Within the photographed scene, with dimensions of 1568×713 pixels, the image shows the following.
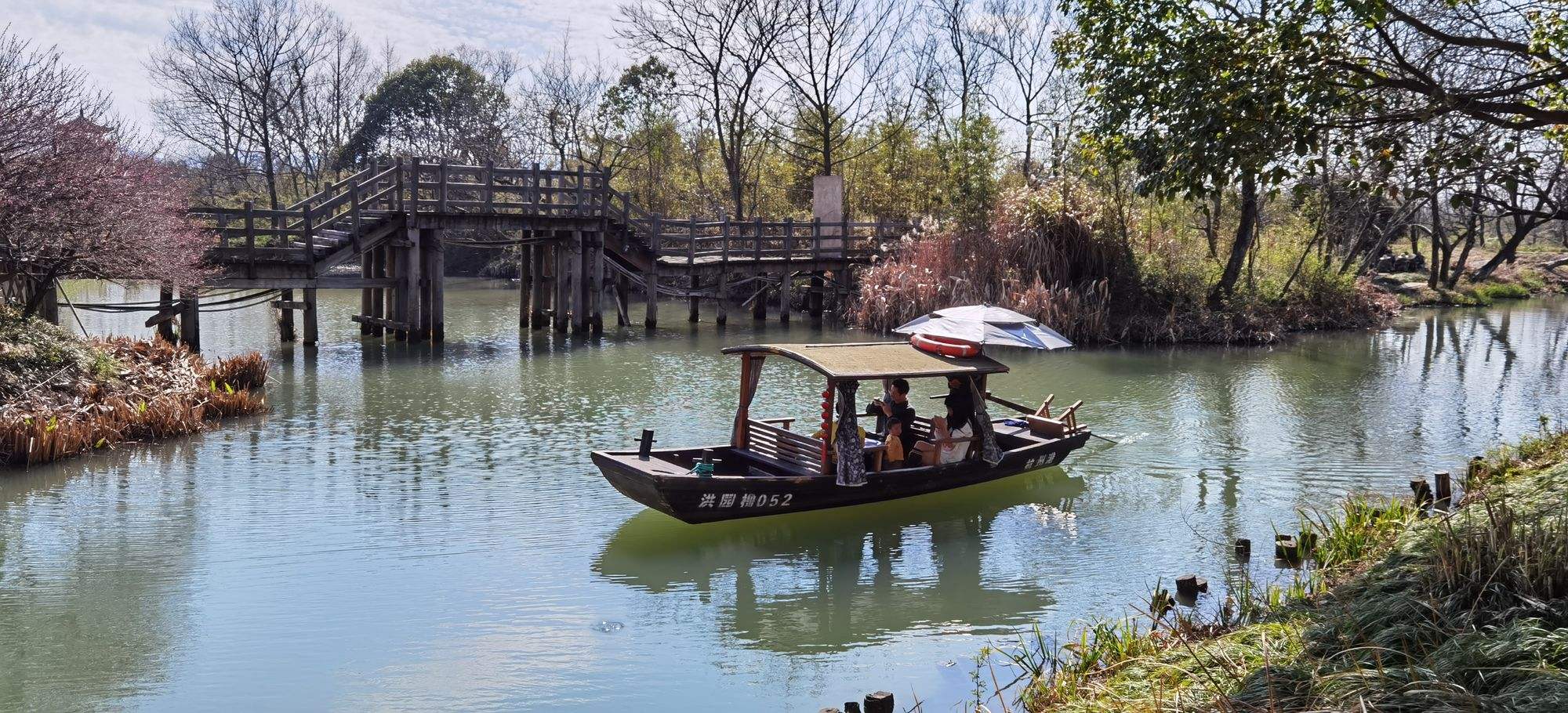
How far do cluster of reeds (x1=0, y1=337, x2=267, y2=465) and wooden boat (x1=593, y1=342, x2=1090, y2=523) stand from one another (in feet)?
23.6

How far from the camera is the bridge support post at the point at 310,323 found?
24.7 meters

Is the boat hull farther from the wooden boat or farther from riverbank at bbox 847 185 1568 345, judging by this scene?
riverbank at bbox 847 185 1568 345

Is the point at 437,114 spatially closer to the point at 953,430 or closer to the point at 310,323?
the point at 310,323

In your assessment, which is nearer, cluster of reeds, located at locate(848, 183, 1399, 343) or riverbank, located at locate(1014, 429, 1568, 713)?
riverbank, located at locate(1014, 429, 1568, 713)

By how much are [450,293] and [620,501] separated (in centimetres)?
3354

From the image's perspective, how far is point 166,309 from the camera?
22.1m

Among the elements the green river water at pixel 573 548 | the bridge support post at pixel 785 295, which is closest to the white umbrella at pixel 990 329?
the green river water at pixel 573 548

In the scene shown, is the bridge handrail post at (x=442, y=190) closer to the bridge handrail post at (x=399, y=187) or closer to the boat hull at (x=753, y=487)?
the bridge handrail post at (x=399, y=187)

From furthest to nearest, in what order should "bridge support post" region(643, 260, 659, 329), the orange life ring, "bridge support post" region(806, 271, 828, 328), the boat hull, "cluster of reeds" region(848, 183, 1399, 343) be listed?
Answer: 1. "bridge support post" region(806, 271, 828, 328)
2. "bridge support post" region(643, 260, 659, 329)
3. "cluster of reeds" region(848, 183, 1399, 343)
4. the orange life ring
5. the boat hull

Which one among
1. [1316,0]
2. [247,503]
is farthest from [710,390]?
[1316,0]

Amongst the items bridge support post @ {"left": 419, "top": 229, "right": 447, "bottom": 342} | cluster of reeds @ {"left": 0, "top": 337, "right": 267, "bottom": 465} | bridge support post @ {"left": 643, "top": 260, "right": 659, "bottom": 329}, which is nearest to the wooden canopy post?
cluster of reeds @ {"left": 0, "top": 337, "right": 267, "bottom": 465}

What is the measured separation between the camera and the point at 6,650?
822 cm

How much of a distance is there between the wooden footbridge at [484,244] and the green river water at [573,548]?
3.78m

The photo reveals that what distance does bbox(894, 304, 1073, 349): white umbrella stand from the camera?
518 inches
